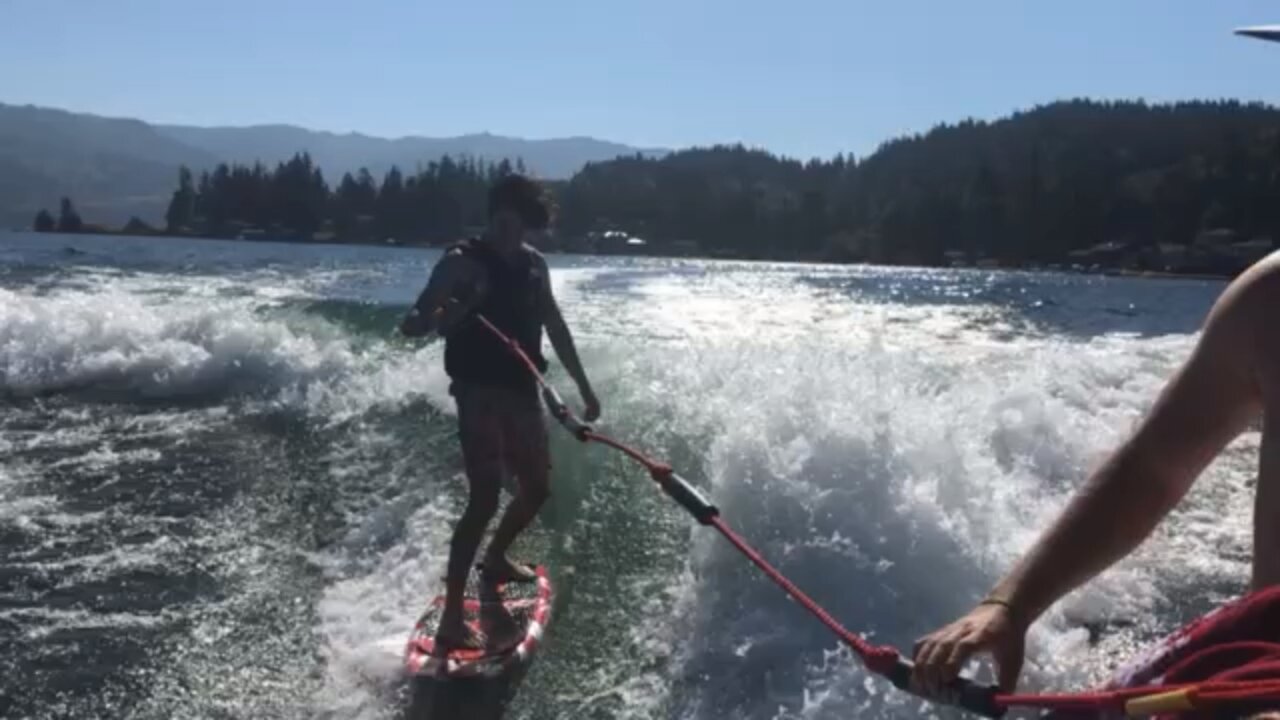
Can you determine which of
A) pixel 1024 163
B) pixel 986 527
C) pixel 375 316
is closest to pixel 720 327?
pixel 375 316

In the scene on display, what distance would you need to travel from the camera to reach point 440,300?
5.70 m

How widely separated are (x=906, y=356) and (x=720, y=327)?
7.99 m

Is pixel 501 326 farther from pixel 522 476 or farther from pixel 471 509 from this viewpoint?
pixel 471 509

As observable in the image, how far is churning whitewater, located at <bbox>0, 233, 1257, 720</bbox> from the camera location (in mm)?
5438

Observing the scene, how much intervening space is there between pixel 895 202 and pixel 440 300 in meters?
130

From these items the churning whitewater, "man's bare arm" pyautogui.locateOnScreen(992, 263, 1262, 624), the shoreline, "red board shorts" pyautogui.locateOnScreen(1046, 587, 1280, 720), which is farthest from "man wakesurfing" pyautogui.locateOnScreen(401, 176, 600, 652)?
the shoreline

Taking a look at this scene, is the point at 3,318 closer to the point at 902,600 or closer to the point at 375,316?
the point at 375,316

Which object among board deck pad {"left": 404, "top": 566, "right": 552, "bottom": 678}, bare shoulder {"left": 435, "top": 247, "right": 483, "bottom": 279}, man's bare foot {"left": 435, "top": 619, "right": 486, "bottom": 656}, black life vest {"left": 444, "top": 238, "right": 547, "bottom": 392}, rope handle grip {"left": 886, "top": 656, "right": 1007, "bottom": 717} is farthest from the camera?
black life vest {"left": 444, "top": 238, "right": 547, "bottom": 392}

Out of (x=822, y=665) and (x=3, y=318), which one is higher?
(x=3, y=318)

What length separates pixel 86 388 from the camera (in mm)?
12125

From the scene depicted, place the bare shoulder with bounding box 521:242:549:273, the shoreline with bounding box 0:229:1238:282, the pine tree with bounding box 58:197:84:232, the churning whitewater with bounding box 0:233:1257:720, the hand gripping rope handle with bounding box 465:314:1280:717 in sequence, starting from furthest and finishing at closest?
1. the pine tree with bounding box 58:197:84:232
2. the shoreline with bounding box 0:229:1238:282
3. the bare shoulder with bounding box 521:242:549:273
4. the churning whitewater with bounding box 0:233:1257:720
5. the hand gripping rope handle with bounding box 465:314:1280:717

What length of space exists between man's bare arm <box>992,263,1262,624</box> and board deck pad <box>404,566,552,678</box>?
Answer: 4.03m

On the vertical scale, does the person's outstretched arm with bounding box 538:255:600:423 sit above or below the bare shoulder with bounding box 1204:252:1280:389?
below

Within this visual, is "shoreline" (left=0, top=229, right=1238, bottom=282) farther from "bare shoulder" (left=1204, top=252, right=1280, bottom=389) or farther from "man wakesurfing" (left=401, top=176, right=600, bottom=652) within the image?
"bare shoulder" (left=1204, top=252, right=1280, bottom=389)
